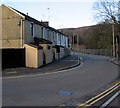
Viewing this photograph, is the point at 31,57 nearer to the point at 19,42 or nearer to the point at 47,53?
the point at 19,42

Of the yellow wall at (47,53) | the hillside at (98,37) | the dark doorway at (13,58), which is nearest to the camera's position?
the dark doorway at (13,58)

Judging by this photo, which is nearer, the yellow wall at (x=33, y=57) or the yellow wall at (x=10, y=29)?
the yellow wall at (x=33, y=57)

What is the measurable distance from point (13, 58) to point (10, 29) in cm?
487

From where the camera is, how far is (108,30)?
4628cm

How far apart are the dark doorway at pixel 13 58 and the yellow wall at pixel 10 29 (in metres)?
1.62

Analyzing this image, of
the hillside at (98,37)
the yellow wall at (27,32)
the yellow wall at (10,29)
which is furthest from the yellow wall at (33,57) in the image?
the hillside at (98,37)

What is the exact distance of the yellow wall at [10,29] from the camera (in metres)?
19.8

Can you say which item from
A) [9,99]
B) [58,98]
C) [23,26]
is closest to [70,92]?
[58,98]

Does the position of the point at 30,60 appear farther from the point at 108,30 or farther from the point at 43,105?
the point at 108,30

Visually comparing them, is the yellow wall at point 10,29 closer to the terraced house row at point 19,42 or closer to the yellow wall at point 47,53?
the terraced house row at point 19,42

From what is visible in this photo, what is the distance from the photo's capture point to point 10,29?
20.4m

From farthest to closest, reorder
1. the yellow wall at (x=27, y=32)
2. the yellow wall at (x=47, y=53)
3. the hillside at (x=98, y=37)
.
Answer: the hillside at (x=98, y=37), the yellow wall at (x=47, y=53), the yellow wall at (x=27, y=32)

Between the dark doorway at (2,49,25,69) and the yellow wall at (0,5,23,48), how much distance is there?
5.31 ft

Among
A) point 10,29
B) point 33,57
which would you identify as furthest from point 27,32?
point 33,57
